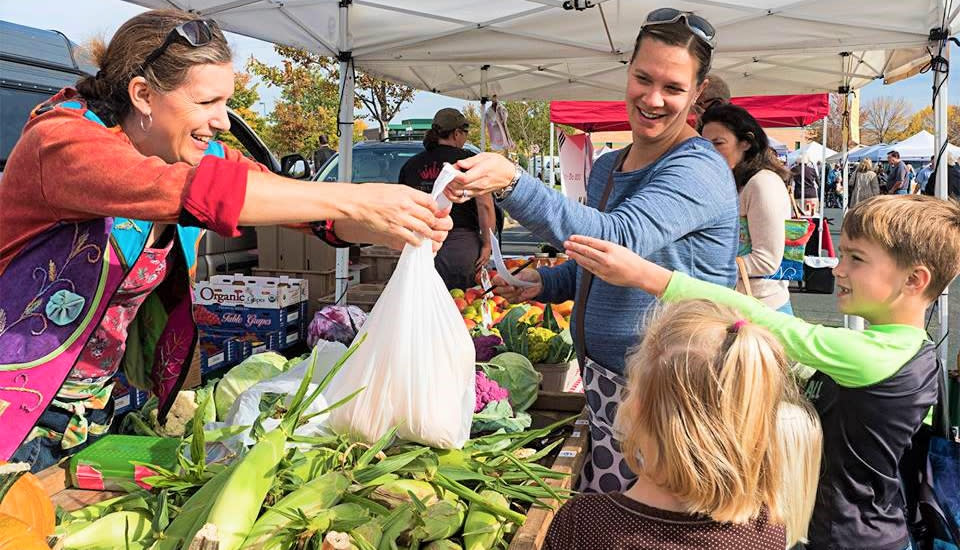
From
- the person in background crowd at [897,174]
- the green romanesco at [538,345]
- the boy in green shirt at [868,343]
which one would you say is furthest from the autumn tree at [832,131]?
the boy in green shirt at [868,343]

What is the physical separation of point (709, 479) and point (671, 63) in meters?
1.18

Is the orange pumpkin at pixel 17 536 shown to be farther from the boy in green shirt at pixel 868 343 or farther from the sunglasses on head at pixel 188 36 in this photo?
the boy in green shirt at pixel 868 343

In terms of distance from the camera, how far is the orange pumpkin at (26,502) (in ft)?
4.66

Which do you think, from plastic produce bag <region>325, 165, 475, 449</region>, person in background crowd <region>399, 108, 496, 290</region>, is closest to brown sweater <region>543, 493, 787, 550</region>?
plastic produce bag <region>325, 165, 475, 449</region>

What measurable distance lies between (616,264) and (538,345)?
1678 mm

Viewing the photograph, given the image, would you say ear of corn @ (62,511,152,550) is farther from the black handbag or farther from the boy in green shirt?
the black handbag

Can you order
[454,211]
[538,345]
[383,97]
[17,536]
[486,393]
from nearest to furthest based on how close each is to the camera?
1. [17,536]
2. [486,393]
3. [538,345]
4. [454,211]
5. [383,97]

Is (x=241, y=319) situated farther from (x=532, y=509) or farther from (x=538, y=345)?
(x=532, y=509)

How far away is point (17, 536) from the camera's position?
131 centimetres

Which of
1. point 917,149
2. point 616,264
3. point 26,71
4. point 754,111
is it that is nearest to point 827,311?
point 754,111

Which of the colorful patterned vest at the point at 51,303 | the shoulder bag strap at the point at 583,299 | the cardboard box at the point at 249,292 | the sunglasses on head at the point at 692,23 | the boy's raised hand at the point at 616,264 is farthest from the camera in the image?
the cardboard box at the point at 249,292

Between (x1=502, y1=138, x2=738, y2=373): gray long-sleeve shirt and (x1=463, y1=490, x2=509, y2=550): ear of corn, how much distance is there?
1.94 ft

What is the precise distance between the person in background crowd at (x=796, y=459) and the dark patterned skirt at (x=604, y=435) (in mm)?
544

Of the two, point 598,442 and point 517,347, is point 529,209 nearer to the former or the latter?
point 598,442
